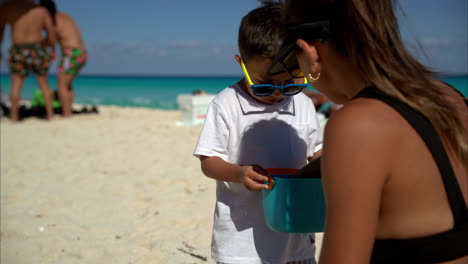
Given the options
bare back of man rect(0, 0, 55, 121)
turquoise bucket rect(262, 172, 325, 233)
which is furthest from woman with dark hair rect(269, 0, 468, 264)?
bare back of man rect(0, 0, 55, 121)

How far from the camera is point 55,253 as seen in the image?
2871 millimetres

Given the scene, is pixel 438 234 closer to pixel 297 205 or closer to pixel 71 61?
pixel 297 205

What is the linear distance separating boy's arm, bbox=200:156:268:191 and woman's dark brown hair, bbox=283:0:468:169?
558 mm

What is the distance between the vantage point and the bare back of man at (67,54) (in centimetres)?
856

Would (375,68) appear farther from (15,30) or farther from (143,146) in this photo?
(15,30)

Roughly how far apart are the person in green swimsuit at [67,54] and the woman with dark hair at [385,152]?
8.28 meters

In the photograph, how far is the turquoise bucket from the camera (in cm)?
136

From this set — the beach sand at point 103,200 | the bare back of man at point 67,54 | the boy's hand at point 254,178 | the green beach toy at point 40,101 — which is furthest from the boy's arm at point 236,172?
the green beach toy at point 40,101

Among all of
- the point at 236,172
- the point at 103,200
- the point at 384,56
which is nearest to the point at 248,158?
the point at 236,172

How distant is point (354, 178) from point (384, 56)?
297mm

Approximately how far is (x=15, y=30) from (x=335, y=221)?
333 inches

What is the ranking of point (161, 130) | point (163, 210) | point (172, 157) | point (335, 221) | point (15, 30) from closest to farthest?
point (335, 221) < point (163, 210) < point (172, 157) < point (161, 130) < point (15, 30)

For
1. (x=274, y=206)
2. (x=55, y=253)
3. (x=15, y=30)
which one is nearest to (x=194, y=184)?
(x=55, y=253)

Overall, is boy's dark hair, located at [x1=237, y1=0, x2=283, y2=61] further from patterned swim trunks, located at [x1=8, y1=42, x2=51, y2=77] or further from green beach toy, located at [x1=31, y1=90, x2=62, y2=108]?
green beach toy, located at [x1=31, y1=90, x2=62, y2=108]
